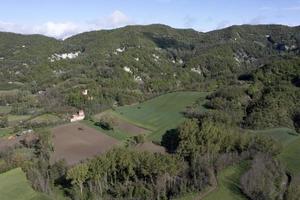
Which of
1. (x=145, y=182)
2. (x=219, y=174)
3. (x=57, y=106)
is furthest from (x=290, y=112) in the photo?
(x=57, y=106)

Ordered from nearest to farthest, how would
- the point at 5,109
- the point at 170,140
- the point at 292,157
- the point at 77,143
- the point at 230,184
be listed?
the point at 230,184
the point at 292,157
the point at 170,140
the point at 77,143
the point at 5,109

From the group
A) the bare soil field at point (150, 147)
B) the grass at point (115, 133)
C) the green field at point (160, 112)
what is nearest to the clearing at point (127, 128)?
the grass at point (115, 133)

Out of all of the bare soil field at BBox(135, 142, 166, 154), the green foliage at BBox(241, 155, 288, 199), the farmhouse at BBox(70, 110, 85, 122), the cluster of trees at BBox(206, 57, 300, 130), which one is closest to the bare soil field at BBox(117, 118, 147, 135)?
the bare soil field at BBox(135, 142, 166, 154)

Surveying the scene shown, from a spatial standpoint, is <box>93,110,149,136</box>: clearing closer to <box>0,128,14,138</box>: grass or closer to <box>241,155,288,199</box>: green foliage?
<box>0,128,14,138</box>: grass

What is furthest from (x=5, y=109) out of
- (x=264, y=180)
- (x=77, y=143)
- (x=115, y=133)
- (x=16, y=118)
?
(x=264, y=180)

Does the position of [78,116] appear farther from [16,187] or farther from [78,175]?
[78,175]
